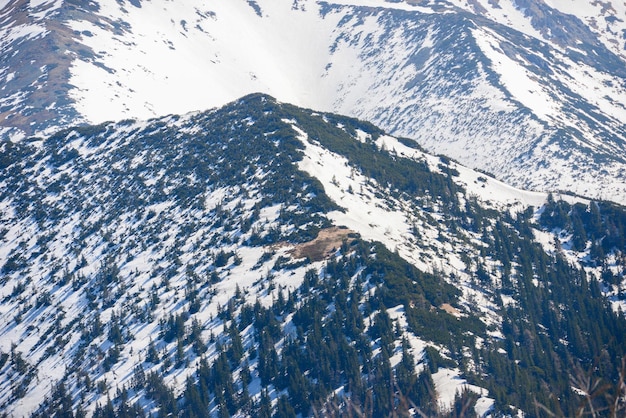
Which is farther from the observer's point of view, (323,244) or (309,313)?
(323,244)

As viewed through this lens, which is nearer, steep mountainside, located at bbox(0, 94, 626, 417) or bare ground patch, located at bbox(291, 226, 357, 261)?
steep mountainside, located at bbox(0, 94, 626, 417)

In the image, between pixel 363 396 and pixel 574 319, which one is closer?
pixel 363 396

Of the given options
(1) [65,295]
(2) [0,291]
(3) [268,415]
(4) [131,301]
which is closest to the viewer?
(3) [268,415]

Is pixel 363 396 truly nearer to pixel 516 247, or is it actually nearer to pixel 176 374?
pixel 176 374

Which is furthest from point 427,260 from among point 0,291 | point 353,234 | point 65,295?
point 0,291

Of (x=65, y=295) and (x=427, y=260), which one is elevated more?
(x=65, y=295)

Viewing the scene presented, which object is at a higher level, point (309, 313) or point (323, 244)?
point (309, 313)

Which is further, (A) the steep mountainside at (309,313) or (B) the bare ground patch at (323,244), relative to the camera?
(B) the bare ground patch at (323,244)

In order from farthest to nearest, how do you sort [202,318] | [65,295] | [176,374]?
[65,295] → [202,318] → [176,374]

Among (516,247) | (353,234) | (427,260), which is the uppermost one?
(353,234)
